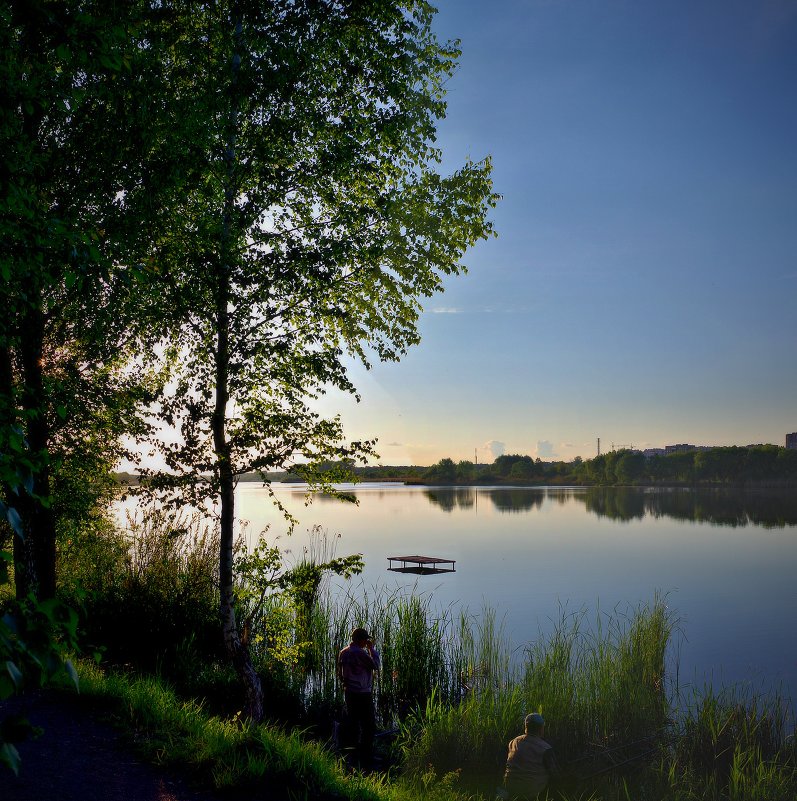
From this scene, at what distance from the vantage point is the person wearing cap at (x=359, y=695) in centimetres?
1112

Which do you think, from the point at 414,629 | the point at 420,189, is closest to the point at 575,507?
the point at 414,629

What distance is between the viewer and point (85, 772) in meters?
6.95

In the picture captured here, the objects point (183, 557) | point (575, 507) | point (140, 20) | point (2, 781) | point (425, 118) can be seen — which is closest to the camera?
point (2, 781)

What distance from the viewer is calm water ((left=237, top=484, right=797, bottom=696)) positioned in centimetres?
2233

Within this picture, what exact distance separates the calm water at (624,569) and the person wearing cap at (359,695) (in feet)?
29.0

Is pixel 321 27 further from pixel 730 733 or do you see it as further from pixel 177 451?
pixel 730 733

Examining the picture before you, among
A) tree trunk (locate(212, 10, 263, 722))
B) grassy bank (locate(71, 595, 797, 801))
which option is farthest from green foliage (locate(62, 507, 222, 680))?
tree trunk (locate(212, 10, 263, 722))

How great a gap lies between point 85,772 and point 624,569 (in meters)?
35.1

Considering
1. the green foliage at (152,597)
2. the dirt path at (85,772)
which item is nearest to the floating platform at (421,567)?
the green foliage at (152,597)

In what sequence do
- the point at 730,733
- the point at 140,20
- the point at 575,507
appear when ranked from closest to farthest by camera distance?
the point at 140,20
the point at 730,733
the point at 575,507

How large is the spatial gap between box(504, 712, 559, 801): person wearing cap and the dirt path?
4.49 m

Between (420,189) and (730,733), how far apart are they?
34.6 ft

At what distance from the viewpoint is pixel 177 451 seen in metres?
9.80

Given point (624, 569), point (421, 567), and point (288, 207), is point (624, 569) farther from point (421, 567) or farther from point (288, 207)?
point (288, 207)
